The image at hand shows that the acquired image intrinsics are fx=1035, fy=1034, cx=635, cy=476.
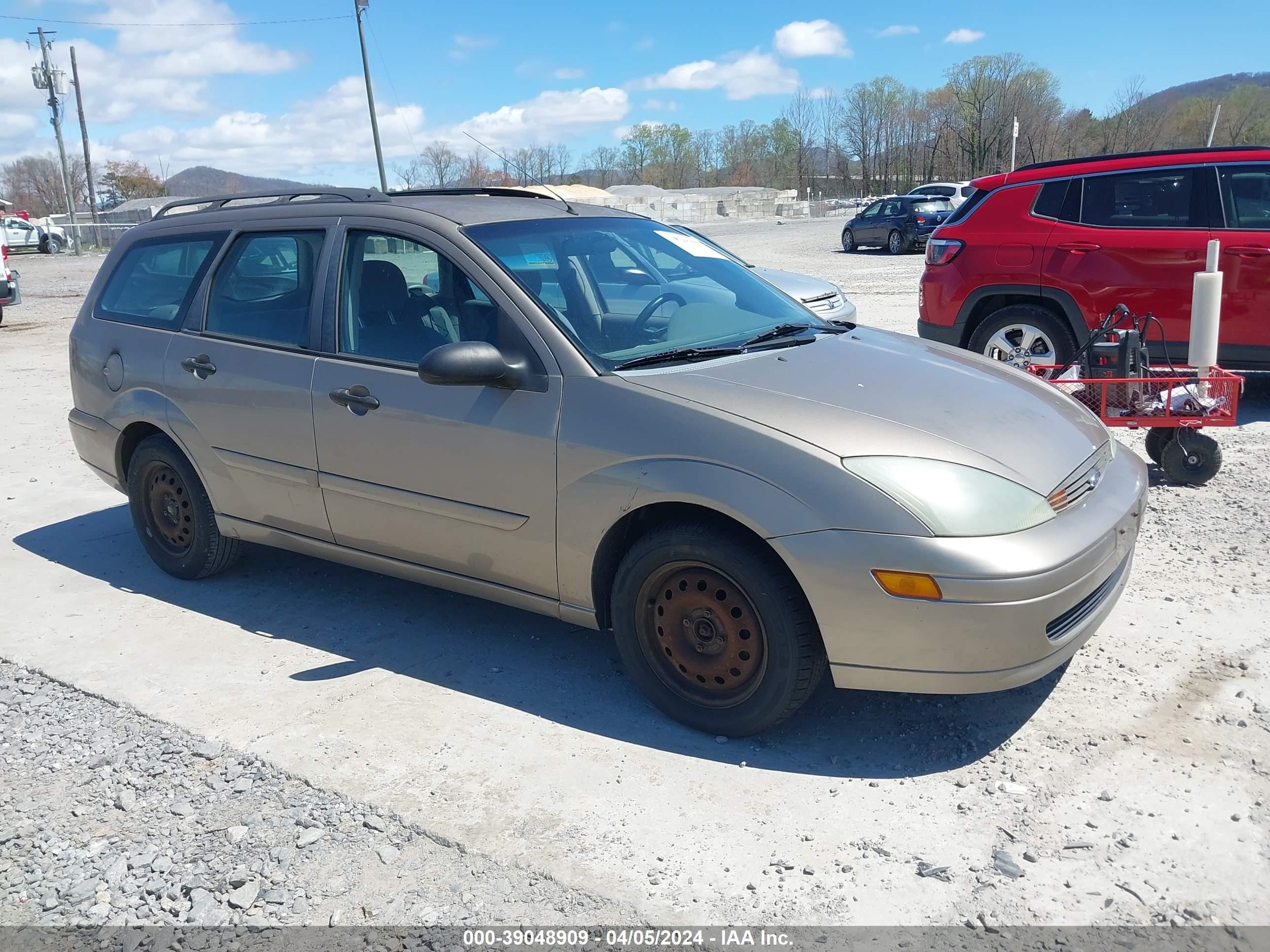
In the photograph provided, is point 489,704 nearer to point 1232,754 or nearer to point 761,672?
point 761,672

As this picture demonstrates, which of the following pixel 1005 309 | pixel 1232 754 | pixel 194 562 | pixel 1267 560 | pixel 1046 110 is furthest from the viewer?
pixel 1046 110

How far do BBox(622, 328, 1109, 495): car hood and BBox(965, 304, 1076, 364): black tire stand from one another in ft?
13.4

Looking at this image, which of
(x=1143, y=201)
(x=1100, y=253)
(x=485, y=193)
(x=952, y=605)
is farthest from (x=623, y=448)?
(x=1143, y=201)

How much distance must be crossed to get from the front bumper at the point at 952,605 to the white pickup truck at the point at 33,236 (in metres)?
45.9

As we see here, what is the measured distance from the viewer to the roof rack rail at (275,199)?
4.73 meters

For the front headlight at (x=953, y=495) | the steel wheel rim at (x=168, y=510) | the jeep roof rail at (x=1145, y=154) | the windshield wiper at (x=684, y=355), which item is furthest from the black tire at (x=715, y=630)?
the jeep roof rail at (x=1145, y=154)

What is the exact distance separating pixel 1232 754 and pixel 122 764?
12.1 ft

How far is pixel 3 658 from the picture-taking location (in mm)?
4527

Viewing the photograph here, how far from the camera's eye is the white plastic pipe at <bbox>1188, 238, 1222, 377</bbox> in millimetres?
5957

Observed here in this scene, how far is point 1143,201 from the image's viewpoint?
7777 millimetres

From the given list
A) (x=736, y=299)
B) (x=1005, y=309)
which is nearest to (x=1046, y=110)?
(x=1005, y=309)

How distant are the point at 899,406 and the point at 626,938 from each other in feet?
6.19

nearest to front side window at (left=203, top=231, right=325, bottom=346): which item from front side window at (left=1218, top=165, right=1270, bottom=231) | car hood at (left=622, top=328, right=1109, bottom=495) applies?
car hood at (left=622, top=328, right=1109, bottom=495)

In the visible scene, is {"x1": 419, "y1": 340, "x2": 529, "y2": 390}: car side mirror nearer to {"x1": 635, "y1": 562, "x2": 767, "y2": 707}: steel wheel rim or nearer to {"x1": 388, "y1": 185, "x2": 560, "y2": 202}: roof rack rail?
{"x1": 635, "y1": 562, "x2": 767, "y2": 707}: steel wheel rim
